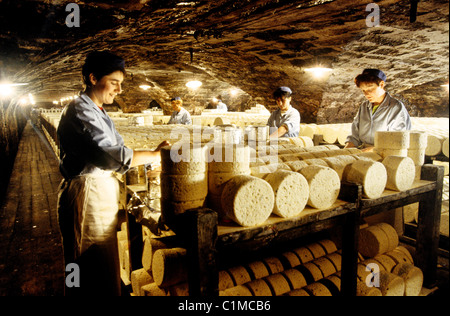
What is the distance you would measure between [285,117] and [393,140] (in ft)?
7.69

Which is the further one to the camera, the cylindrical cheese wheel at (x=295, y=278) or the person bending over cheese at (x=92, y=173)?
the cylindrical cheese wheel at (x=295, y=278)

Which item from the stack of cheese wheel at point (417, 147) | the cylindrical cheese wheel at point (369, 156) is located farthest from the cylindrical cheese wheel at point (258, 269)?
the stack of cheese wheel at point (417, 147)

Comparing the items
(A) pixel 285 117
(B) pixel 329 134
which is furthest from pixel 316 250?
(B) pixel 329 134

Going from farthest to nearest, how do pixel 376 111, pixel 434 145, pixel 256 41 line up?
pixel 256 41 < pixel 434 145 < pixel 376 111

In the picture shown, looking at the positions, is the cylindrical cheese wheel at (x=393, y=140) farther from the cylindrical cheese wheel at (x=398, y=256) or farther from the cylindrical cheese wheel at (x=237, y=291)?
the cylindrical cheese wheel at (x=237, y=291)

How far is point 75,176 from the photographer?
219 centimetres

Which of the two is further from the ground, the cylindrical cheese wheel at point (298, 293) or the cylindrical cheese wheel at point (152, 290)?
the cylindrical cheese wheel at point (152, 290)

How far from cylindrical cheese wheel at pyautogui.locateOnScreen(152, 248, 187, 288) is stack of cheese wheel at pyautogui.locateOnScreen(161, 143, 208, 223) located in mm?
461

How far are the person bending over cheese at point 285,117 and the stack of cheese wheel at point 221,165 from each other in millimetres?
2899

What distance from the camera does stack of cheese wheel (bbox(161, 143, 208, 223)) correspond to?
1.74 meters

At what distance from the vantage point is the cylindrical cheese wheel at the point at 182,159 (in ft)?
5.69

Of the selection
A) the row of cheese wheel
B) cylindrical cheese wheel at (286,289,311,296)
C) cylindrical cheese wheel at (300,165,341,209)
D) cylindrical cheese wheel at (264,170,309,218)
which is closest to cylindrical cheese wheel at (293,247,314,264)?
the row of cheese wheel

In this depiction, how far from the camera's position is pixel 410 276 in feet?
9.07

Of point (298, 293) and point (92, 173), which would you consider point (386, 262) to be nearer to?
point (298, 293)
